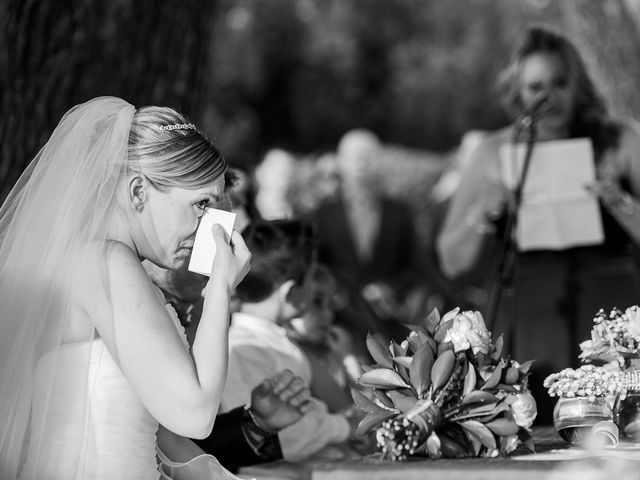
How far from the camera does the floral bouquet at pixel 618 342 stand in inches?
127

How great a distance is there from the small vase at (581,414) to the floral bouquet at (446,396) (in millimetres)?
209

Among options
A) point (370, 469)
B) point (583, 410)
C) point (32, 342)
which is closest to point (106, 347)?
point (32, 342)

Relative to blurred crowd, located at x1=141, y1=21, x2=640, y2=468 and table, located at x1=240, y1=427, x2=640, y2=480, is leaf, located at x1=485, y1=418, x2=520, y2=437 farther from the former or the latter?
blurred crowd, located at x1=141, y1=21, x2=640, y2=468

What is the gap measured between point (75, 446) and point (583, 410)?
136 cm

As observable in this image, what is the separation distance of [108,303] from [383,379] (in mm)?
727

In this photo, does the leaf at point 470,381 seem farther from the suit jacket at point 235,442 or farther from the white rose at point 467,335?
the suit jacket at point 235,442

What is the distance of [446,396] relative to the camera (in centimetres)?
289

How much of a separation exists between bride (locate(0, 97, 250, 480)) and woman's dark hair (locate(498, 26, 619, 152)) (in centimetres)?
250

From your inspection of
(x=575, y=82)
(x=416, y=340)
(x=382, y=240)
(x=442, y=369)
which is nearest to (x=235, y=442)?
(x=416, y=340)

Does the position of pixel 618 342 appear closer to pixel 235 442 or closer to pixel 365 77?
pixel 235 442

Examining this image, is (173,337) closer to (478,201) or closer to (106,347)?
(106,347)

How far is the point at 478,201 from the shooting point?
5.11 meters

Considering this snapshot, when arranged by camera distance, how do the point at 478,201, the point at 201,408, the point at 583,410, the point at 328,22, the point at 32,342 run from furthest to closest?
the point at 328,22, the point at 478,201, the point at 583,410, the point at 32,342, the point at 201,408

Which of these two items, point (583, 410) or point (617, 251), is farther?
point (617, 251)
